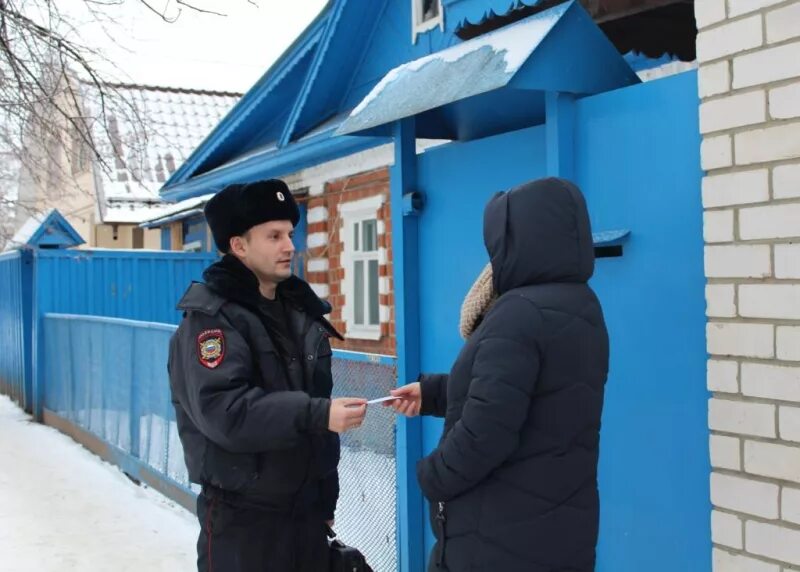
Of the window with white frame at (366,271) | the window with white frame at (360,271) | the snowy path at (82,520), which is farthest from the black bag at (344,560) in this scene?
the window with white frame at (366,271)

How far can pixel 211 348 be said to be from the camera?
8.05 feet

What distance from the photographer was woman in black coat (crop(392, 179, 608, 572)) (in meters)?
1.99

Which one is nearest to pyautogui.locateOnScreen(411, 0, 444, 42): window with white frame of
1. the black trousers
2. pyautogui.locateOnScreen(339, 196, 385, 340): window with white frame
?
pyautogui.locateOnScreen(339, 196, 385, 340): window with white frame

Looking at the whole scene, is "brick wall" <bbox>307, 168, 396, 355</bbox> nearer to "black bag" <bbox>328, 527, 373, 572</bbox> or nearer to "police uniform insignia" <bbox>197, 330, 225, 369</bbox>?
"black bag" <bbox>328, 527, 373, 572</bbox>

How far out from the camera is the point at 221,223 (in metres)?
2.68

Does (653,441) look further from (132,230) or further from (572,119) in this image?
(132,230)

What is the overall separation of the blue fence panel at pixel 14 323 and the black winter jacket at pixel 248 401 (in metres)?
8.22

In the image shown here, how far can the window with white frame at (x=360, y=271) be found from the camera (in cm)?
906

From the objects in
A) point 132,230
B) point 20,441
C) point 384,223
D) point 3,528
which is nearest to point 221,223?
point 3,528

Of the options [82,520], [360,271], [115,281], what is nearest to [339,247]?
[360,271]

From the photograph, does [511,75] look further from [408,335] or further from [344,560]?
[344,560]

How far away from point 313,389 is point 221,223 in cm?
57

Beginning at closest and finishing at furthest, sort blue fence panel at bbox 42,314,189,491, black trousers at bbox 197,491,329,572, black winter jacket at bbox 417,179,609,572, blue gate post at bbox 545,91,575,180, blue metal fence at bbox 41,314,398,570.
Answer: black winter jacket at bbox 417,179,609,572
black trousers at bbox 197,491,329,572
blue gate post at bbox 545,91,575,180
blue metal fence at bbox 41,314,398,570
blue fence panel at bbox 42,314,189,491

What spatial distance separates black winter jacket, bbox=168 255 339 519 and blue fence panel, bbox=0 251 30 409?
8221 millimetres
